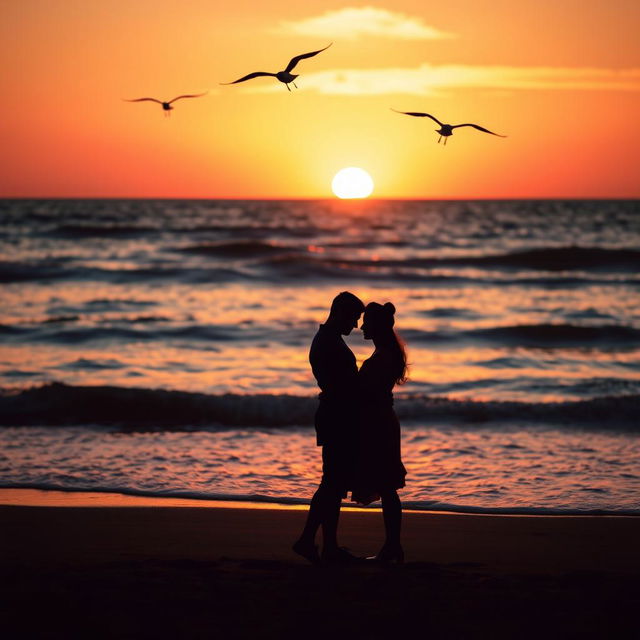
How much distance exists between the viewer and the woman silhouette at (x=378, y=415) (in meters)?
5.15

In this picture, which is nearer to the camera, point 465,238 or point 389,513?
point 389,513

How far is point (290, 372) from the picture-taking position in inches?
586

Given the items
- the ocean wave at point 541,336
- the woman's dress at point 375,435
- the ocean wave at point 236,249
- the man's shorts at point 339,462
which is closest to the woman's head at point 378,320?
the woman's dress at point 375,435

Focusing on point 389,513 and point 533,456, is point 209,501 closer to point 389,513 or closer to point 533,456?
point 389,513

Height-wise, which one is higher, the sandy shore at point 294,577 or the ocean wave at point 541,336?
the ocean wave at point 541,336

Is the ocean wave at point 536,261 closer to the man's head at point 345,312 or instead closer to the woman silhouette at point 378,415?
the woman silhouette at point 378,415

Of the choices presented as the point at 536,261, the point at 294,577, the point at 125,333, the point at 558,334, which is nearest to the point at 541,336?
the point at 558,334

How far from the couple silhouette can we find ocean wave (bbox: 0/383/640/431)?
6.08 metres

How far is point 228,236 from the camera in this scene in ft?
161

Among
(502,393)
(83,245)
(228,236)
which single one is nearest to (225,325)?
(502,393)

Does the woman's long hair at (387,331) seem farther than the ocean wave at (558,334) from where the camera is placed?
No

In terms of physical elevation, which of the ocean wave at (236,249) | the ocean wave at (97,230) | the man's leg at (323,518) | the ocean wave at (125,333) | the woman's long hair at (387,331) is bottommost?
the ocean wave at (125,333)

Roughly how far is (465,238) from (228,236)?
12.6 metres

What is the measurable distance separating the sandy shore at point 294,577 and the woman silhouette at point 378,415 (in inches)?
18.6
